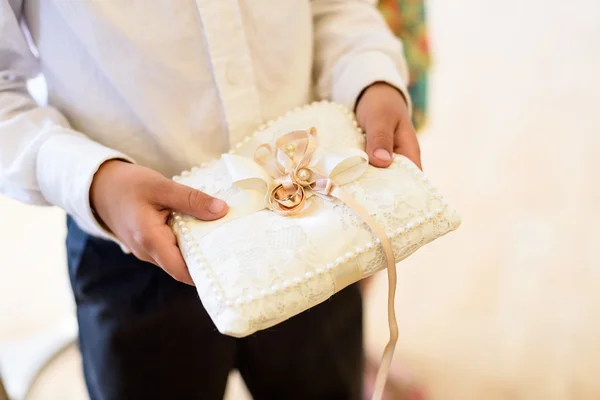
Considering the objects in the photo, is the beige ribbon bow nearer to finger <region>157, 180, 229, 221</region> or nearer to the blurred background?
finger <region>157, 180, 229, 221</region>

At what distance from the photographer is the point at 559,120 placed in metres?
1.70

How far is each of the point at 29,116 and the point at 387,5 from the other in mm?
599

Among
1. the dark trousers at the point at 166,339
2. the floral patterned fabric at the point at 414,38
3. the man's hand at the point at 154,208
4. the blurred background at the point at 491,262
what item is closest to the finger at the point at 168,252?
the man's hand at the point at 154,208

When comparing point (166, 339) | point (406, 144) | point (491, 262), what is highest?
point (406, 144)

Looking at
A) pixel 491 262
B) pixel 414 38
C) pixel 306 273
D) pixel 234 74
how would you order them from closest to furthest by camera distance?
1. pixel 306 273
2. pixel 234 74
3. pixel 414 38
4. pixel 491 262

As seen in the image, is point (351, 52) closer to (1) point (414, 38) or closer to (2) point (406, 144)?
(2) point (406, 144)

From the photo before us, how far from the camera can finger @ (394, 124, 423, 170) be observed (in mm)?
553

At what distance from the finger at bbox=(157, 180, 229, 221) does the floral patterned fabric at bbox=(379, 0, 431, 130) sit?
22.6 inches

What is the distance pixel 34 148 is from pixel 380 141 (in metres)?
0.32

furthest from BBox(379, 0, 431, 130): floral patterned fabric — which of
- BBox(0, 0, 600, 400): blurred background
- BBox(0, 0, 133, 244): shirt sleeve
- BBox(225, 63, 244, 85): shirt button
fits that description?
BBox(0, 0, 133, 244): shirt sleeve

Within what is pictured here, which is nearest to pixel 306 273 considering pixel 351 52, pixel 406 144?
pixel 406 144

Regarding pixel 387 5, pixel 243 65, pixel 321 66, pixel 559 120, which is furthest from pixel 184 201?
pixel 559 120

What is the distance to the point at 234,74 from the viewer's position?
551 millimetres

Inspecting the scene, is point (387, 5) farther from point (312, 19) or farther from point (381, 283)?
point (381, 283)
